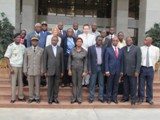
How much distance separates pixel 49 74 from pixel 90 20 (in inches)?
412

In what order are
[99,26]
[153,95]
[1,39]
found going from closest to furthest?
[153,95] < [1,39] < [99,26]

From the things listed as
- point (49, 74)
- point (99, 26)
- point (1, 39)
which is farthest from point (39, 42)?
point (99, 26)

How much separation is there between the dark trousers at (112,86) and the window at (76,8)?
33.2ft

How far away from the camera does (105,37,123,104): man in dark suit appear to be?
9.05m

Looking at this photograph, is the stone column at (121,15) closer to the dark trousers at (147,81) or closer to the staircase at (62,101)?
the staircase at (62,101)

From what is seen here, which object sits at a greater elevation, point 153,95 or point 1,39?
point 1,39

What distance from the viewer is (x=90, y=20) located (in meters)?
18.7

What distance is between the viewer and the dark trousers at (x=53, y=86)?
348 inches

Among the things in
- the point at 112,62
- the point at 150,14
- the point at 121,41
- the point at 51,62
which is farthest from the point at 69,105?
the point at 150,14
